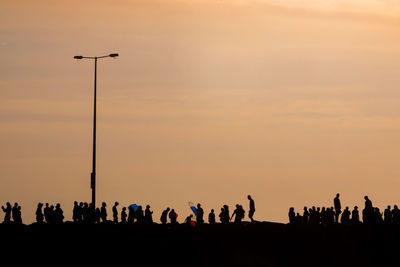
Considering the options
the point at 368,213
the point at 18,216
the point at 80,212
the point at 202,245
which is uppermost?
the point at 80,212

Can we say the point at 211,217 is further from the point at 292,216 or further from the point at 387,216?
the point at 387,216

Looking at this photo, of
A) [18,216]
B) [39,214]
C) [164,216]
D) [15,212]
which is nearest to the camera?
[15,212]

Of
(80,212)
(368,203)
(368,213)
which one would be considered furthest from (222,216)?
(368,203)

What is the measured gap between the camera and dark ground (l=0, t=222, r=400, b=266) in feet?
233

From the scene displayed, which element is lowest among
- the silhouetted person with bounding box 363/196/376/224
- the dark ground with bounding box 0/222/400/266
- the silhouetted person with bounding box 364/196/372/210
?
the dark ground with bounding box 0/222/400/266

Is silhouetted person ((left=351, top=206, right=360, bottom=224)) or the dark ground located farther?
silhouetted person ((left=351, top=206, right=360, bottom=224))

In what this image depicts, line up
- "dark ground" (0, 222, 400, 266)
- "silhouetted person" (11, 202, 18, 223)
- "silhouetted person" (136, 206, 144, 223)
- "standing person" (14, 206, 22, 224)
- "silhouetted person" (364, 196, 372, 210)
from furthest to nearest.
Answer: "standing person" (14, 206, 22, 224), "silhouetted person" (11, 202, 18, 223), "silhouetted person" (136, 206, 144, 223), "silhouetted person" (364, 196, 372, 210), "dark ground" (0, 222, 400, 266)

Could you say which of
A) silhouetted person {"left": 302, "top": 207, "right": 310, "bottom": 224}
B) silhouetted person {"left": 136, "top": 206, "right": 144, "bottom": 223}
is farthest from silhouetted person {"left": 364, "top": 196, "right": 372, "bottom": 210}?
silhouetted person {"left": 136, "top": 206, "right": 144, "bottom": 223}

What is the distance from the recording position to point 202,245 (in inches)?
2933

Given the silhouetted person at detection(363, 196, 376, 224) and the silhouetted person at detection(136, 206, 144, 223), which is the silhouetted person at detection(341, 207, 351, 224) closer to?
the silhouetted person at detection(363, 196, 376, 224)

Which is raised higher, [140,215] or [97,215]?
[97,215]

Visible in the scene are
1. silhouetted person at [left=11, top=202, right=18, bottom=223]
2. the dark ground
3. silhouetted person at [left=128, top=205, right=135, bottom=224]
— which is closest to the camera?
the dark ground

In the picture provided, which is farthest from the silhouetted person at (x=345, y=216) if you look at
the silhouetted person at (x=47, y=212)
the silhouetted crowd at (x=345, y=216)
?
the silhouetted person at (x=47, y=212)

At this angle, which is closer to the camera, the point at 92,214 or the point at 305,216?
the point at 92,214
